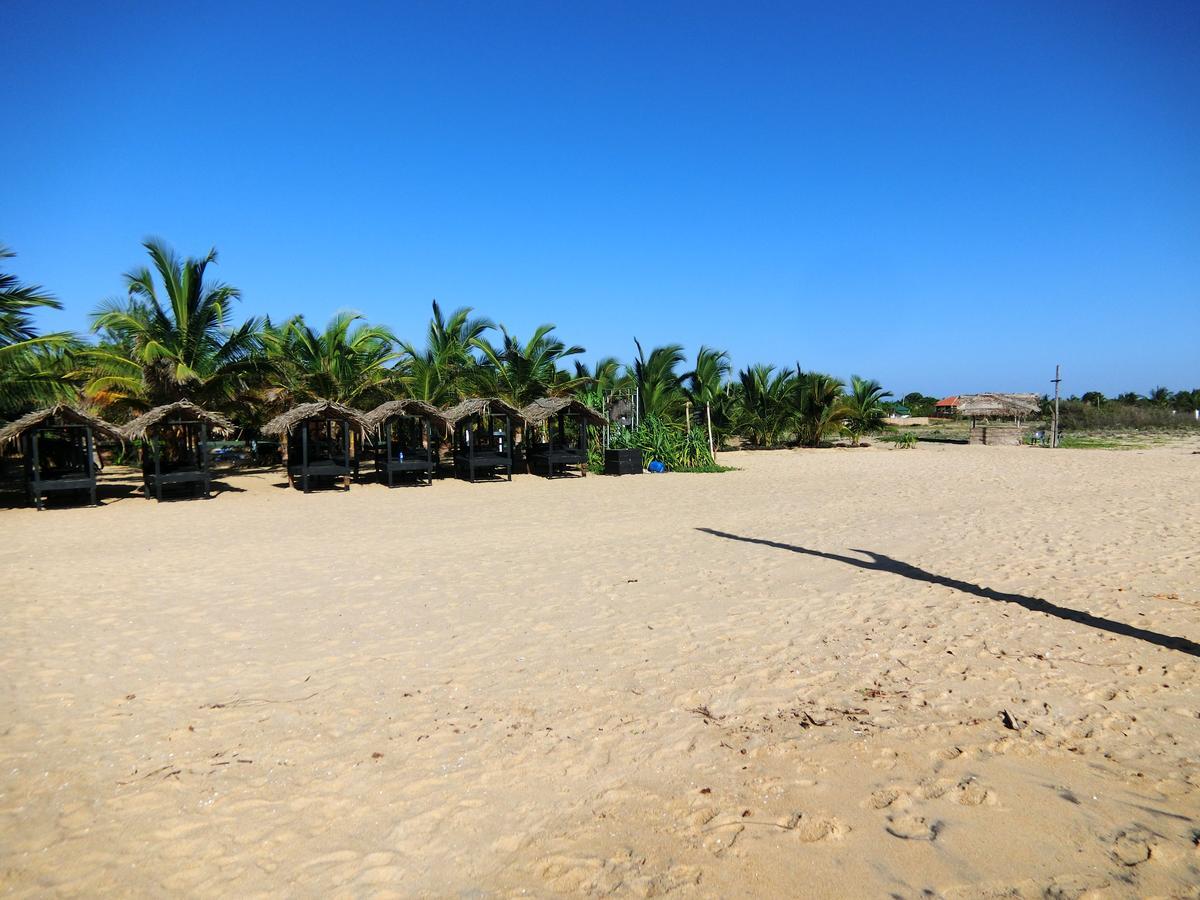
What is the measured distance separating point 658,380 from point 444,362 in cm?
683

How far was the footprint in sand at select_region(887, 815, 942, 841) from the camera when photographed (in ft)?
8.91

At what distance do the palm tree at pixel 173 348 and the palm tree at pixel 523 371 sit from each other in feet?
21.8

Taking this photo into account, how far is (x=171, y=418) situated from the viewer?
591 inches

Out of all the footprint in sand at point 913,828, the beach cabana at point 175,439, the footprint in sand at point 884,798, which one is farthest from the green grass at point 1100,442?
the footprint in sand at point 913,828

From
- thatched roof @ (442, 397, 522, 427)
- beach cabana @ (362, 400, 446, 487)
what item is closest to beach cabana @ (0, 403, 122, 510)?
beach cabana @ (362, 400, 446, 487)

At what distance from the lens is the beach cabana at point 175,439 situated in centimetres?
1395

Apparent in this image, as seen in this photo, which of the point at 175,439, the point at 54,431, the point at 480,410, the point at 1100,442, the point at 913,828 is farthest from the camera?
the point at 1100,442

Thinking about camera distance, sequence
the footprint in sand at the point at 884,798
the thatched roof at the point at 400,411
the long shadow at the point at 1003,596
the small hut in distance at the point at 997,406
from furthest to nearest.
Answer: the small hut in distance at the point at 997,406
the thatched roof at the point at 400,411
the long shadow at the point at 1003,596
the footprint in sand at the point at 884,798

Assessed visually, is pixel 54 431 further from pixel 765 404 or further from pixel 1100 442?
pixel 1100 442

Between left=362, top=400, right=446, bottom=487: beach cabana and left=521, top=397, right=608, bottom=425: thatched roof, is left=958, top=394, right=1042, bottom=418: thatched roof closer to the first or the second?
left=521, top=397, right=608, bottom=425: thatched roof

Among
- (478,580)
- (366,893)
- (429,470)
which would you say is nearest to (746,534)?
(478,580)

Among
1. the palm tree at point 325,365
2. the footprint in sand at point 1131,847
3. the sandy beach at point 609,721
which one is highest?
the palm tree at point 325,365

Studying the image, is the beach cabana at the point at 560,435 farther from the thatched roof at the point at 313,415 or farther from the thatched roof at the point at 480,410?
the thatched roof at the point at 313,415

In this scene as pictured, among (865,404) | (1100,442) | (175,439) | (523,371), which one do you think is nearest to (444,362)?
(523,371)
